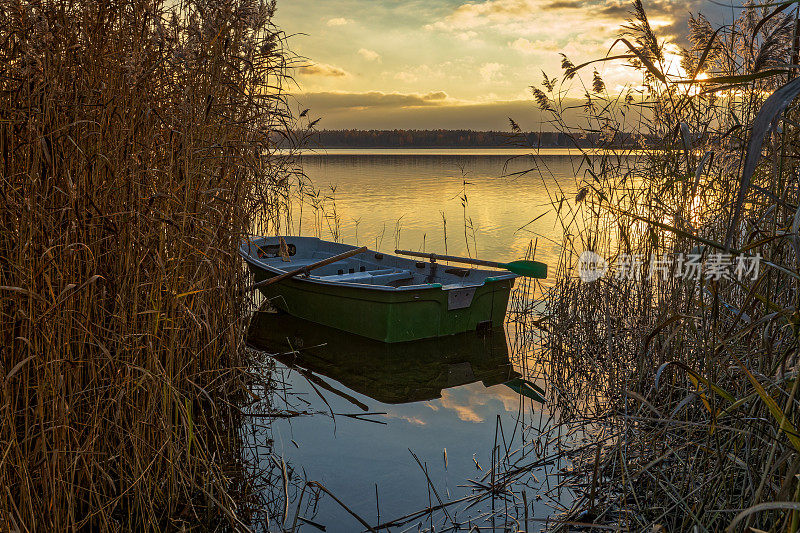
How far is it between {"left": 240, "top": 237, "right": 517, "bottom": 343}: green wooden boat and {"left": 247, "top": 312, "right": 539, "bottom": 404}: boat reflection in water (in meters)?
0.14

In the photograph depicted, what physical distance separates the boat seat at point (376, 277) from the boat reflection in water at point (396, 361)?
588 millimetres

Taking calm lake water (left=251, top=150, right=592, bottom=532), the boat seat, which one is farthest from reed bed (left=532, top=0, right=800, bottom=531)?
the boat seat

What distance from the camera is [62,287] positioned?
7.91 ft

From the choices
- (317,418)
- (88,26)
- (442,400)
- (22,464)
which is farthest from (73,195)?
(442,400)

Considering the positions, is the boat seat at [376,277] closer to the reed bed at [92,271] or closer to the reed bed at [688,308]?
the reed bed at [688,308]

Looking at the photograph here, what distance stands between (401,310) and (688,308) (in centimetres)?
307

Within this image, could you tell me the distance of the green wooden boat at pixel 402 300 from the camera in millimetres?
6184

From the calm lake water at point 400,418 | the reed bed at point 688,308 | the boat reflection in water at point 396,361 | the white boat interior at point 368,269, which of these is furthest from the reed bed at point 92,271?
the white boat interior at point 368,269

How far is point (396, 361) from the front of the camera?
20.1 feet

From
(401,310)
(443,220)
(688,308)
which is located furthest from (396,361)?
(443,220)

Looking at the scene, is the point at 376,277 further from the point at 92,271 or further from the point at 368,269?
the point at 92,271

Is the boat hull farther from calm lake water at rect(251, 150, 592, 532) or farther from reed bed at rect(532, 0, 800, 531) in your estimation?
reed bed at rect(532, 0, 800, 531)

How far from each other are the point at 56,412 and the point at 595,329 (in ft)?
13.9

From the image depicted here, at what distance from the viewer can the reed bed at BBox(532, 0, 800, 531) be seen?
215cm
